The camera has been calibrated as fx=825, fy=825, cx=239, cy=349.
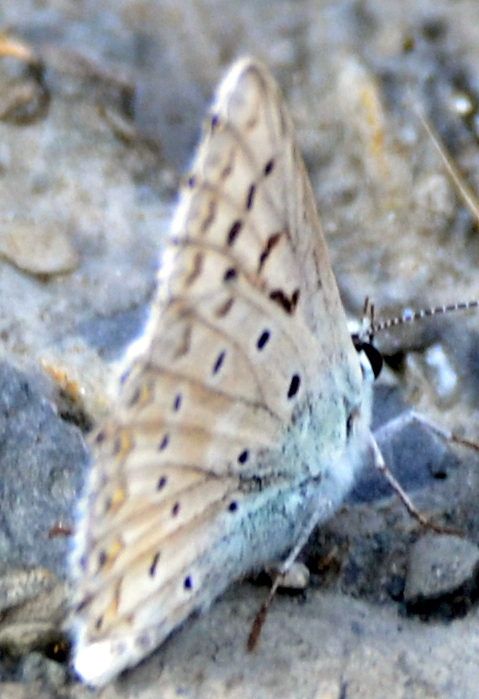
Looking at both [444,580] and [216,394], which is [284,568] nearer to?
[444,580]

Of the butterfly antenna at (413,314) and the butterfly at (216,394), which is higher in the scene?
the butterfly at (216,394)

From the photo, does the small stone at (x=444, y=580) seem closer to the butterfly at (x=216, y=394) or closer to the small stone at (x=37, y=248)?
the butterfly at (x=216, y=394)

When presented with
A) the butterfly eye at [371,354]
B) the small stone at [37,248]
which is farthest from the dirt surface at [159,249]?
the butterfly eye at [371,354]

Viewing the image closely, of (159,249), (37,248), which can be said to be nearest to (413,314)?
(159,249)

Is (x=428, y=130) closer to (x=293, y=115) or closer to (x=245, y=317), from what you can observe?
(x=293, y=115)

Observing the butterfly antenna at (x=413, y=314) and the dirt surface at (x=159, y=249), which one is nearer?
the dirt surface at (x=159, y=249)
